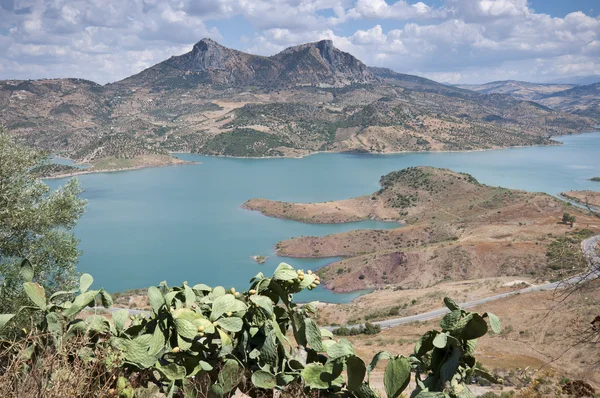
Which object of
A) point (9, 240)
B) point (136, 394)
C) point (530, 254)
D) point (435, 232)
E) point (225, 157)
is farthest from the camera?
point (225, 157)

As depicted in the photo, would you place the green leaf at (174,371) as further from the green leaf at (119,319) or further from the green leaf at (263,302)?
the green leaf at (263,302)

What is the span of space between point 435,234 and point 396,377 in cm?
5557

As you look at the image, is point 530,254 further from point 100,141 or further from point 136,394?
point 100,141

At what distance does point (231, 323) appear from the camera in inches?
146

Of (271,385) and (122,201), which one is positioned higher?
(271,385)

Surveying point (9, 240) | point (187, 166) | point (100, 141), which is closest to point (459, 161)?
point (187, 166)

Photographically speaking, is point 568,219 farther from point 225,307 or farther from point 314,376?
point 225,307

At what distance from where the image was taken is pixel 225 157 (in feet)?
505

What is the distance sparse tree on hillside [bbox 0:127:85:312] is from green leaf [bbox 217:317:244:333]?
6781mm

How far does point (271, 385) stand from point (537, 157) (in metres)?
161

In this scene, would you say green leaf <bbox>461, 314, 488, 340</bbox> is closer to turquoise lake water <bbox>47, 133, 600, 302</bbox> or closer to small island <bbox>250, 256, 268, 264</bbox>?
turquoise lake water <bbox>47, 133, 600, 302</bbox>

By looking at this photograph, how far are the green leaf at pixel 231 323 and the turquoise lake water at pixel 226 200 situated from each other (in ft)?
130

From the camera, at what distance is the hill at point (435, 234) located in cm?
4069

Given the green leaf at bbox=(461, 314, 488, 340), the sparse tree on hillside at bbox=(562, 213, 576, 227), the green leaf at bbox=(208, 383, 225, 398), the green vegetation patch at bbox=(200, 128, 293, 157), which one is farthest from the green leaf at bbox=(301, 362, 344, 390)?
the green vegetation patch at bbox=(200, 128, 293, 157)
